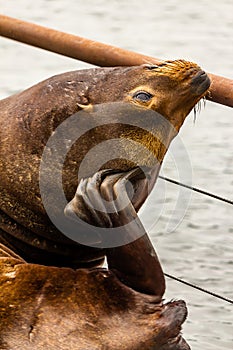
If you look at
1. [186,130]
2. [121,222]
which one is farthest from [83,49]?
[186,130]

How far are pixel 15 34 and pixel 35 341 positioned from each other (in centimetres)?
129

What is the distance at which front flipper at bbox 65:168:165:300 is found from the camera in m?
2.24

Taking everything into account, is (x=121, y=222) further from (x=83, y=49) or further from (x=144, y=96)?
(x=83, y=49)

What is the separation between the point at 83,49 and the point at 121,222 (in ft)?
3.17

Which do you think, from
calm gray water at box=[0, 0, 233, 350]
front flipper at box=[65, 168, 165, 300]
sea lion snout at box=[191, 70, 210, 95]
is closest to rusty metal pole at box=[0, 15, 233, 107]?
calm gray water at box=[0, 0, 233, 350]

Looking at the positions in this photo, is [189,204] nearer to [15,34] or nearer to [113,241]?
[15,34]

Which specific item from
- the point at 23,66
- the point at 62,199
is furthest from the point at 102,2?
the point at 62,199

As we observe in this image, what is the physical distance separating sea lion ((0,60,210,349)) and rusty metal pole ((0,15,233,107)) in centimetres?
36

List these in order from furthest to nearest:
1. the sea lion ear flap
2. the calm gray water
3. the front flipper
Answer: the calm gray water < the sea lion ear flap < the front flipper

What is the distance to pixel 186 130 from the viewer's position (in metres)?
5.21

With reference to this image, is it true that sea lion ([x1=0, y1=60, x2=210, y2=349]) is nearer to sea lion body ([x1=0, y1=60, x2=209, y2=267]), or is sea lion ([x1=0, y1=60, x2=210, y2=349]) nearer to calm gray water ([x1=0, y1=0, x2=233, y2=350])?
sea lion body ([x1=0, y1=60, x2=209, y2=267])

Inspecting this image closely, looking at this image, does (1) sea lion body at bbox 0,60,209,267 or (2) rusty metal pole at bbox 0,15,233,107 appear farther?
(2) rusty metal pole at bbox 0,15,233,107

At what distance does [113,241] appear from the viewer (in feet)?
7.64

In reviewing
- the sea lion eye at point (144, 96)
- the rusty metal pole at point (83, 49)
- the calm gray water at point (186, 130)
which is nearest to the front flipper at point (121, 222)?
the sea lion eye at point (144, 96)
